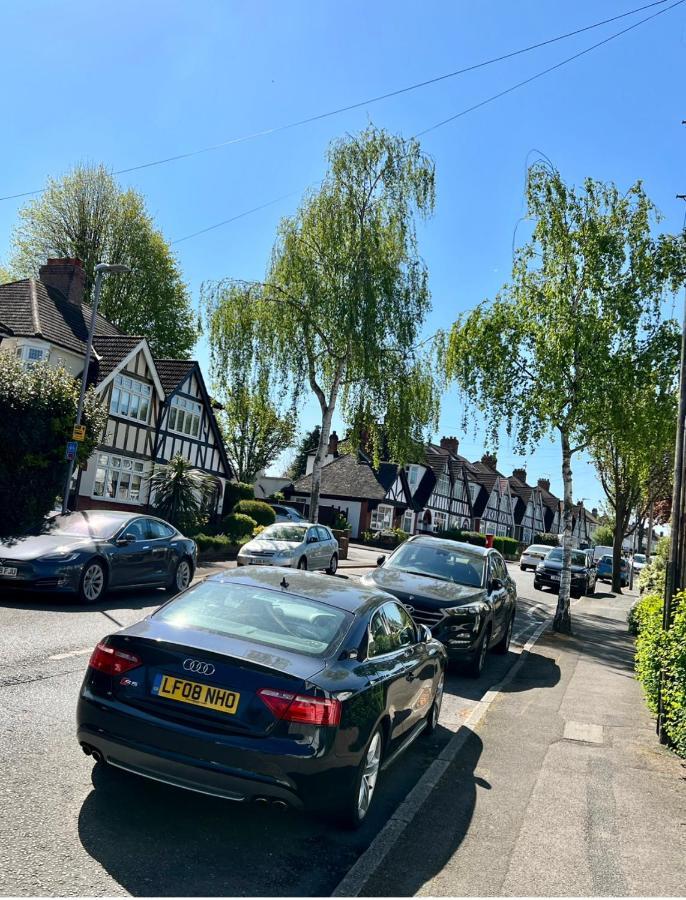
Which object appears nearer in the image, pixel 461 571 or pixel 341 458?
pixel 461 571

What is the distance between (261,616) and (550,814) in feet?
7.83

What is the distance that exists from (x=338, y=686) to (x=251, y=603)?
1.10 metres

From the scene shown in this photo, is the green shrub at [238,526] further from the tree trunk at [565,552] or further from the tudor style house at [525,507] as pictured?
the tudor style house at [525,507]

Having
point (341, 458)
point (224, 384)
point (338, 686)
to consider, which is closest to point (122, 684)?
point (338, 686)

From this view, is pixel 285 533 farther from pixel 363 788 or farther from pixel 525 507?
pixel 525 507

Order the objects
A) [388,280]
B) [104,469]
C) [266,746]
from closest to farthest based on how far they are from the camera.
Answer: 1. [266,746]
2. [388,280]
3. [104,469]

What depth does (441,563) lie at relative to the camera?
40.3ft

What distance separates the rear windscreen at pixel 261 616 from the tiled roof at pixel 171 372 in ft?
104

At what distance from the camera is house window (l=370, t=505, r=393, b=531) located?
56.5 meters

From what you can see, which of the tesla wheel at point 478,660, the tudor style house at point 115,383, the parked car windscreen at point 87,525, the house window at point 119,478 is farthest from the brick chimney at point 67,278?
the tesla wheel at point 478,660

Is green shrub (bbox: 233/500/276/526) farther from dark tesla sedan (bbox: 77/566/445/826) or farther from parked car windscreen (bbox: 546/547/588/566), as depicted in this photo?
dark tesla sedan (bbox: 77/566/445/826)

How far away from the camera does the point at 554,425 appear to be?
61.5 feet

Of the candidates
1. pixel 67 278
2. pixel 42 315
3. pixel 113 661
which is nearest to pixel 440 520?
pixel 67 278

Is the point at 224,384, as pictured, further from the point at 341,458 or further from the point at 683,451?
the point at 341,458
